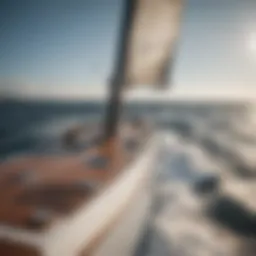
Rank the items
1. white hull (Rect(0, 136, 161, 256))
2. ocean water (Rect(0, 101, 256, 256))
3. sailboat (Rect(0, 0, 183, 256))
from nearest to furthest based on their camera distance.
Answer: white hull (Rect(0, 136, 161, 256))
sailboat (Rect(0, 0, 183, 256))
ocean water (Rect(0, 101, 256, 256))

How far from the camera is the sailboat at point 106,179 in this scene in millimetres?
1212

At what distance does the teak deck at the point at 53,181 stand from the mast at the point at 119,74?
0.11 metres

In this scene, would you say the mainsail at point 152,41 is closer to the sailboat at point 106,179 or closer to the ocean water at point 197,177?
the sailboat at point 106,179

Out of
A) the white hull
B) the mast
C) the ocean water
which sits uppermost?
the mast

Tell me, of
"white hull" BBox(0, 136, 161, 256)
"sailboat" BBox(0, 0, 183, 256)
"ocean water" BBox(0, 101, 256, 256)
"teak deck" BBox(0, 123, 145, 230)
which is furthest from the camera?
"ocean water" BBox(0, 101, 256, 256)

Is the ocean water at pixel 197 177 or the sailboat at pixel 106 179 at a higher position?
the sailboat at pixel 106 179

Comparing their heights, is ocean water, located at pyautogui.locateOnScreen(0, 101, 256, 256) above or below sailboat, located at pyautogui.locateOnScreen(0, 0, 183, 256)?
below

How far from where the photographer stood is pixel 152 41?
2273 mm

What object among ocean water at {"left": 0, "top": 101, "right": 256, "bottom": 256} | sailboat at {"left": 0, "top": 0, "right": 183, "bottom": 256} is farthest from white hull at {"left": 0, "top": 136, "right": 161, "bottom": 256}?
ocean water at {"left": 0, "top": 101, "right": 256, "bottom": 256}

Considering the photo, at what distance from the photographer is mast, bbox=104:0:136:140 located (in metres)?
2.09

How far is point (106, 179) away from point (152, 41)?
1.02 m

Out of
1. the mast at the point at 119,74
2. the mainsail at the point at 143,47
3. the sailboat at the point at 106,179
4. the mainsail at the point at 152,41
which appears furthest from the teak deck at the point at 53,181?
the mainsail at the point at 152,41

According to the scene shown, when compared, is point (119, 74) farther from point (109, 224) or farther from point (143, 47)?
point (109, 224)

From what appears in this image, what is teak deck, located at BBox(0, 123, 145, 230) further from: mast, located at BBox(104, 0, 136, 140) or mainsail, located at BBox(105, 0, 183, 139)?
mainsail, located at BBox(105, 0, 183, 139)
